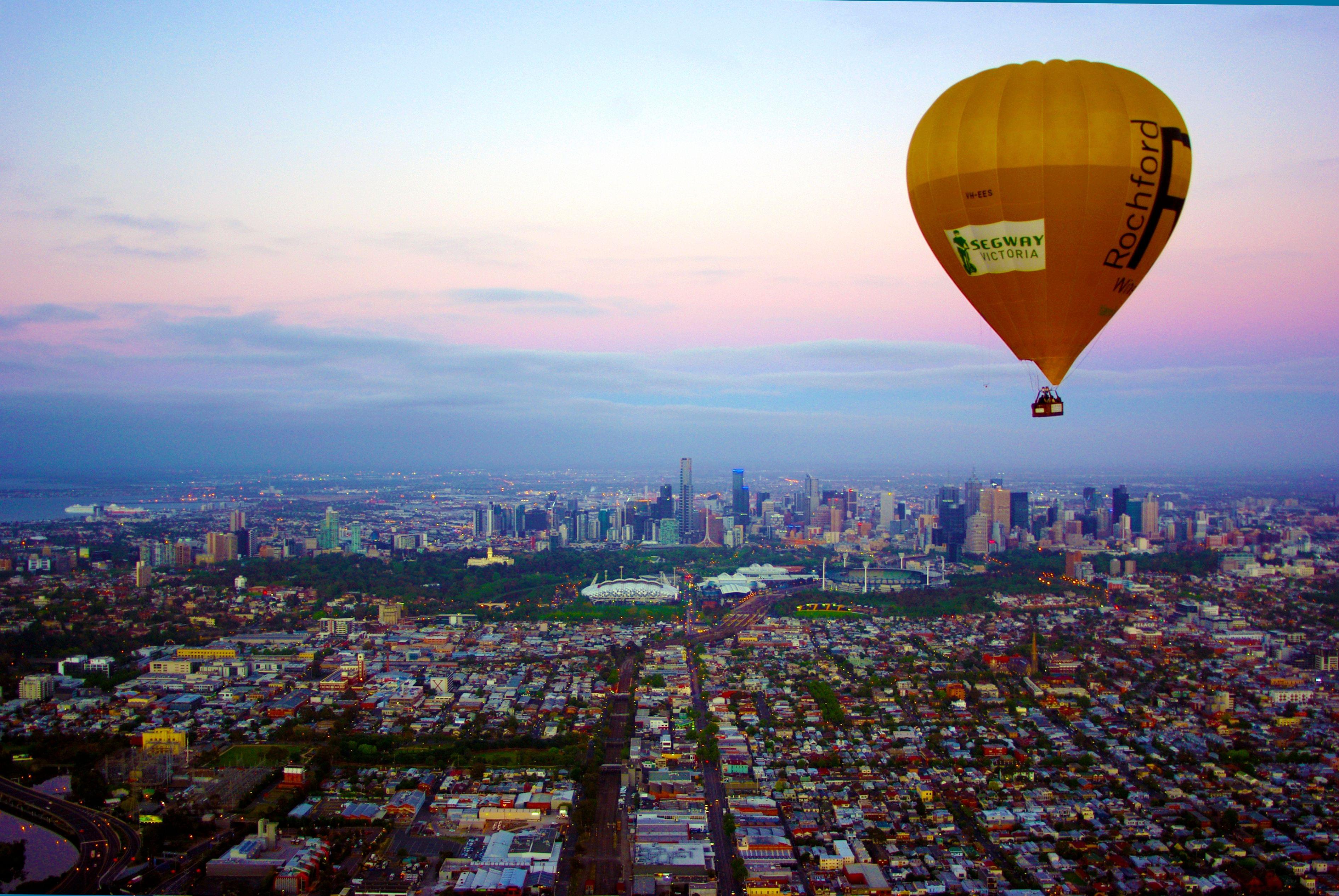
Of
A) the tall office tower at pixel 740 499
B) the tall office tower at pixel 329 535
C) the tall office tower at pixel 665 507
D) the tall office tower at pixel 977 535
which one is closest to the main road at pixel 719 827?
the tall office tower at pixel 977 535

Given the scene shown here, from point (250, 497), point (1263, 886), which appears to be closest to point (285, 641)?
point (1263, 886)

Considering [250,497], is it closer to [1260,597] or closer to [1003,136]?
[1260,597]

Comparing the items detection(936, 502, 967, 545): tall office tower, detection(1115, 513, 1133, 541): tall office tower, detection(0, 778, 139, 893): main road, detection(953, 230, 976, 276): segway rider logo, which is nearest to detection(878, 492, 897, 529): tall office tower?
detection(936, 502, 967, 545): tall office tower

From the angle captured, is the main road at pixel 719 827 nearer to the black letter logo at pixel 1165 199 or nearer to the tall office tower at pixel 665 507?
the black letter logo at pixel 1165 199

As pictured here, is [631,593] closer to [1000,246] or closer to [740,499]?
[740,499]

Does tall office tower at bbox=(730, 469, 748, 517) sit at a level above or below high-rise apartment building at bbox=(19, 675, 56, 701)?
above

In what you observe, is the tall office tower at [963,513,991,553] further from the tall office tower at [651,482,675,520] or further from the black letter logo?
the black letter logo
